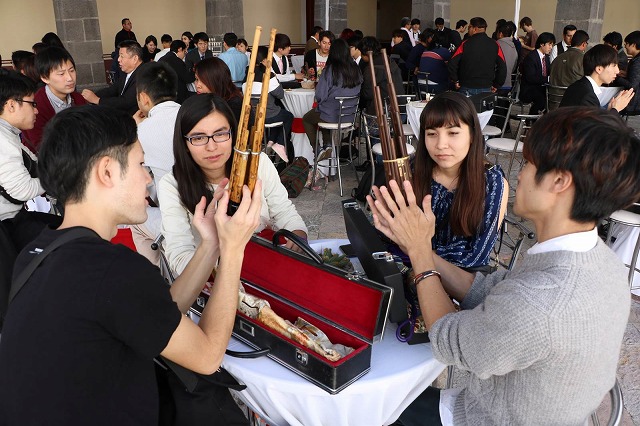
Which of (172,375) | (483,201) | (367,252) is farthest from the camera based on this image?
(483,201)

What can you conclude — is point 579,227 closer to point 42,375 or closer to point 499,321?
point 499,321

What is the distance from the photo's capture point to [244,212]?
1.22 metres

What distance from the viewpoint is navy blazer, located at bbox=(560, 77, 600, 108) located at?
4176mm

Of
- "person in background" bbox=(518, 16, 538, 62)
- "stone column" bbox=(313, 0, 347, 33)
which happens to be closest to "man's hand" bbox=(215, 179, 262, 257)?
"person in background" bbox=(518, 16, 538, 62)

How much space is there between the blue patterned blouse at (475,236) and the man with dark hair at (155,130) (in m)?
1.50

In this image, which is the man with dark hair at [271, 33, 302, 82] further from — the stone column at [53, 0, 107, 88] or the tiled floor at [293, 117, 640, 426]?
the stone column at [53, 0, 107, 88]

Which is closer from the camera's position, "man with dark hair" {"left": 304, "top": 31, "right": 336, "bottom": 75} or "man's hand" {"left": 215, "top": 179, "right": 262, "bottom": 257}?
"man's hand" {"left": 215, "top": 179, "right": 262, "bottom": 257}

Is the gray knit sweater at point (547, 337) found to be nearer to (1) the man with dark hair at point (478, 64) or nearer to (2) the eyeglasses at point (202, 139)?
(2) the eyeglasses at point (202, 139)

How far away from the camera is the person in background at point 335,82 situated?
5180 millimetres

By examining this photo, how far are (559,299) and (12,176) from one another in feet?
8.63

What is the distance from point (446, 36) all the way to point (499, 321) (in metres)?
8.30

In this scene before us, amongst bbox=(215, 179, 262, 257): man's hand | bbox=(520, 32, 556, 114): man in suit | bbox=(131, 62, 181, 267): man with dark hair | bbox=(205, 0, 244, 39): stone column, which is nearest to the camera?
bbox=(215, 179, 262, 257): man's hand

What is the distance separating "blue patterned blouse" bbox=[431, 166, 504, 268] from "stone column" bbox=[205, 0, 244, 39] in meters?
9.17

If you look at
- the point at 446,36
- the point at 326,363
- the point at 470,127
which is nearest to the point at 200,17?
the point at 446,36
